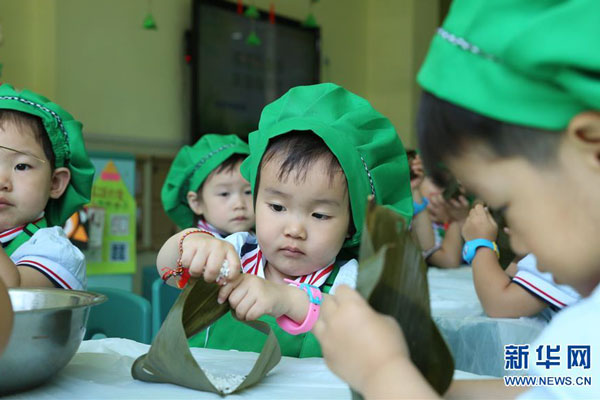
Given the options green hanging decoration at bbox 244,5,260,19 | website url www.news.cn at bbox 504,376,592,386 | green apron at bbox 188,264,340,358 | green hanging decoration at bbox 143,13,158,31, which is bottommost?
green apron at bbox 188,264,340,358

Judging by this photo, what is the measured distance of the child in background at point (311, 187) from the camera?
3.63ft

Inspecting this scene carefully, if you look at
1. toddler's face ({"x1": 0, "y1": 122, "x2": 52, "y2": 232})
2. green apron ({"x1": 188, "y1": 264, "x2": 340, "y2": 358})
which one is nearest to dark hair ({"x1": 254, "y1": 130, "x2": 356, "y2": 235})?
green apron ({"x1": 188, "y1": 264, "x2": 340, "y2": 358})

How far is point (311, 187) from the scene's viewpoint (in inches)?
43.5

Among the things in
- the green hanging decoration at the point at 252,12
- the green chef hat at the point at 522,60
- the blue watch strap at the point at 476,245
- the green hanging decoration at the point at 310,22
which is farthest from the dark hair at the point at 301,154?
the green hanging decoration at the point at 310,22

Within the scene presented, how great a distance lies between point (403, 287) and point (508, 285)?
0.98 meters

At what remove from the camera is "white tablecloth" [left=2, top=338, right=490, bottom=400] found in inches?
26.0

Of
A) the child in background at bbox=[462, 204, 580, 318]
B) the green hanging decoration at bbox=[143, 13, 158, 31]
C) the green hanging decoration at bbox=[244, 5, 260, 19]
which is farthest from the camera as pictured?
the green hanging decoration at bbox=[244, 5, 260, 19]

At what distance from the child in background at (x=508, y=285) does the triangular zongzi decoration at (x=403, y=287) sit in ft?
2.52

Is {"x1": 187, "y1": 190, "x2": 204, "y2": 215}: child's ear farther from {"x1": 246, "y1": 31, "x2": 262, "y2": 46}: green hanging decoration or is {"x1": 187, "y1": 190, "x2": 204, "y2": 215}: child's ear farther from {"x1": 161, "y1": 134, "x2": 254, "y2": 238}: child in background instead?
{"x1": 246, "y1": 31, "x2": 262, "y2": 46}: green hanging decoration

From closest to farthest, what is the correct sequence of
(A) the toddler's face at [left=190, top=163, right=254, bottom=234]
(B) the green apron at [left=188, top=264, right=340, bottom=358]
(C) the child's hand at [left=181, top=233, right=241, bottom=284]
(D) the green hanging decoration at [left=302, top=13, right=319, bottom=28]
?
(C) the child's hand at [left=181, top=233, right=241, bottom=284] < (B) the green apron at [left=188, top=264, right=340, bottom=358] < (A) the toddler's face at [left=190, top=163, right=254, bottom=234] < (D) the green hanging decoration at [left=302, top=13, right=319, bottom=28]

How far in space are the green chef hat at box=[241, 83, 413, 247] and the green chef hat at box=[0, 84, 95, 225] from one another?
0.45 metres

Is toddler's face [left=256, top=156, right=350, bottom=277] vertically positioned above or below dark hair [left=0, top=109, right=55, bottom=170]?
below

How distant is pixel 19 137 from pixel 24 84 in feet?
5.98

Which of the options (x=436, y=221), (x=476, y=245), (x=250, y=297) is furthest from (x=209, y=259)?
(x=436, y=221)
